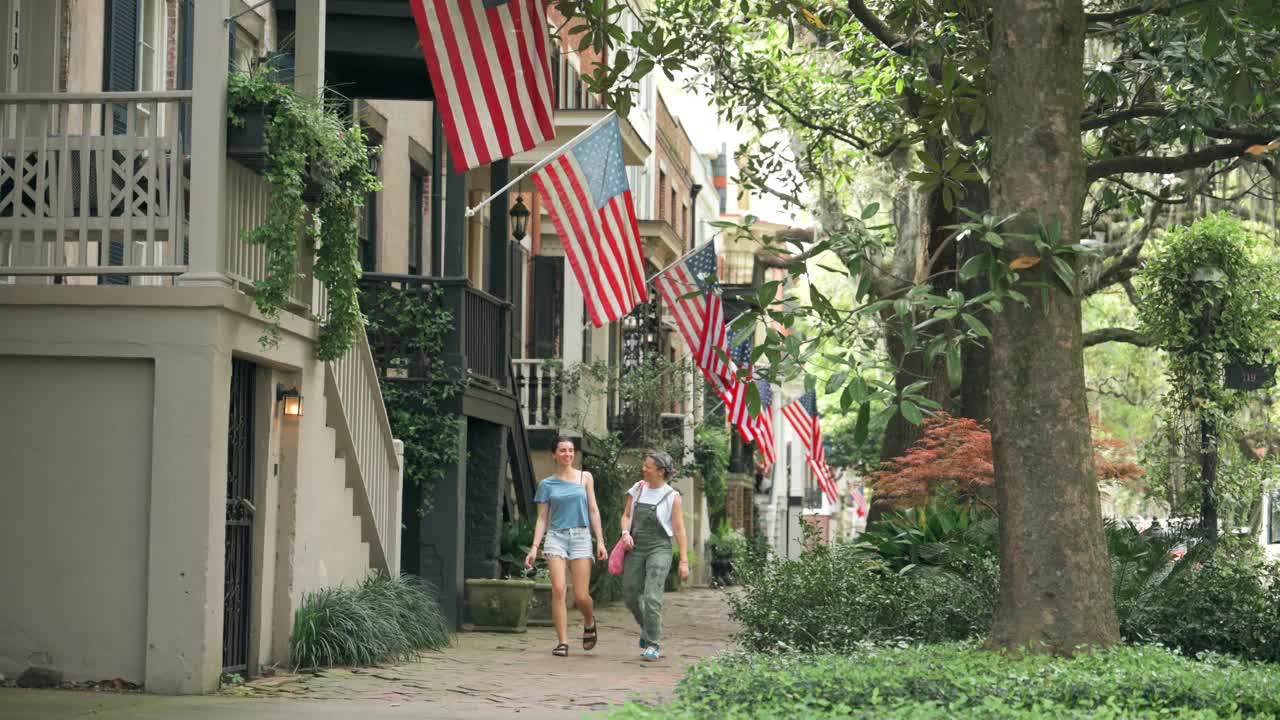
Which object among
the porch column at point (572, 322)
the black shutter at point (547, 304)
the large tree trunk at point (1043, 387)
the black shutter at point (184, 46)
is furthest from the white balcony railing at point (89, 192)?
the black shutter at point (547, 304)

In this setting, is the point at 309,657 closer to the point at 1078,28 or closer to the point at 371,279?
the point at 371,279

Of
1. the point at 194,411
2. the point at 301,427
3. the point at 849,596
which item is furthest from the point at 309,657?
the point at 849,596

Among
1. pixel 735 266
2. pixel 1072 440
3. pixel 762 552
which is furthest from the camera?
pixel 735 266

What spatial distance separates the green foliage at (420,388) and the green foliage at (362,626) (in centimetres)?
313

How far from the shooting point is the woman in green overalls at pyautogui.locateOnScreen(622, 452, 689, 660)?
14.5 meters

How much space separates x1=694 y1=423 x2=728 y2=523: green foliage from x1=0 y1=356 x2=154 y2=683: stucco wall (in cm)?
2334

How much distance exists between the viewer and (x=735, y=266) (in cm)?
5394

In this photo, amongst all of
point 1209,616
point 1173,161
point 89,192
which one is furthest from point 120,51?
point 1209,616

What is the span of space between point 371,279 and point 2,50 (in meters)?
5.95

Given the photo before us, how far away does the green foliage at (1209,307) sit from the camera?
16.3m

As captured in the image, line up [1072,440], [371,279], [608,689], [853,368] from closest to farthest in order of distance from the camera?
[853,368] → [1072,440] → [608,689] → [371,279]

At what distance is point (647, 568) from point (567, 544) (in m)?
0.73

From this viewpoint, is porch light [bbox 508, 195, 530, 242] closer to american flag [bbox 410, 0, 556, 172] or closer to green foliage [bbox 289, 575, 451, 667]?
green foliage [bbox 289, 575, 451, 667]

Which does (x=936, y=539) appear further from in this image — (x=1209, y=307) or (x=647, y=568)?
(x=1209, y=307)
